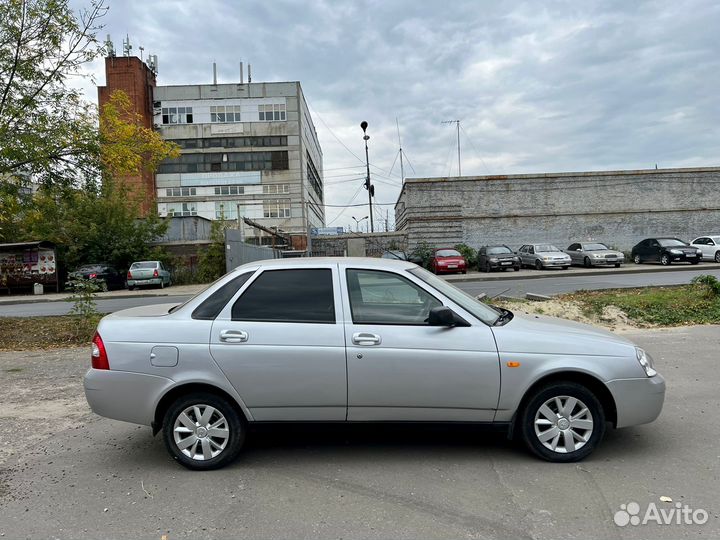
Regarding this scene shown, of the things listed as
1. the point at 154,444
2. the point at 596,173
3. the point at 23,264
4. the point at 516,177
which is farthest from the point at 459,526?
the point at 596,173

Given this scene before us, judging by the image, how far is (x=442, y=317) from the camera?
13.1 ft

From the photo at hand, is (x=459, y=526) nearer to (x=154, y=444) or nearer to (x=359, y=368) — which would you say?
(x=359, y=368)

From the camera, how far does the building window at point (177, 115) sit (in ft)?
219

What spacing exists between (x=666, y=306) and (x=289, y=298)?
993 cm

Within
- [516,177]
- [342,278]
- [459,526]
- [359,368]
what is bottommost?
[459,526]

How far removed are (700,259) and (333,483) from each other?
3143 cm

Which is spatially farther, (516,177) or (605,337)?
(516,177)

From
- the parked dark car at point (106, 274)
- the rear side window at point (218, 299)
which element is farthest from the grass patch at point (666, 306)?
the parked dark car at point (106, 274)

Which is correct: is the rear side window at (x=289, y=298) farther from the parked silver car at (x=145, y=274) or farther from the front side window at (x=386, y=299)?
the parked silver car at (x=145, y=274)

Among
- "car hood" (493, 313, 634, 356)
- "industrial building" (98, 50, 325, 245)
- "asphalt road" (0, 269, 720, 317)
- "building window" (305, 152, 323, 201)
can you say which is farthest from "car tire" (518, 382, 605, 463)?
"building window" (305, 152, 323, 201)

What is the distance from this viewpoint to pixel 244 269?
14.5 ft

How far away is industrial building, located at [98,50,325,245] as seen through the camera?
6669 centimetres

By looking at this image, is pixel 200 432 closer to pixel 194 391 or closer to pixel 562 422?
pixel 194 391

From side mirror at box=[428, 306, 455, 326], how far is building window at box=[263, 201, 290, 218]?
64.1 m
